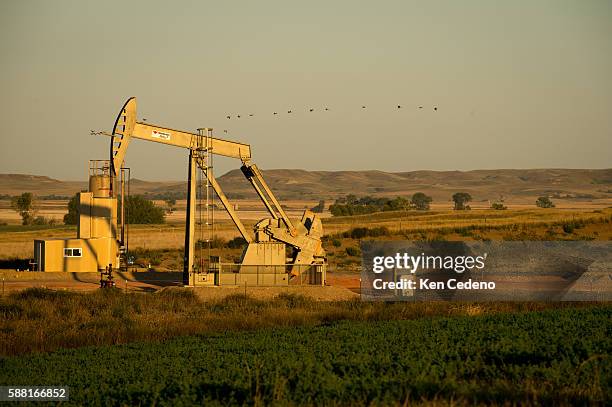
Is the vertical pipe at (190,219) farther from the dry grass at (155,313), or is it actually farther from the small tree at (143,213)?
the small tree at (143,213)

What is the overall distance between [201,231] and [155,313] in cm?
574

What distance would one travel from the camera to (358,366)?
14.5m

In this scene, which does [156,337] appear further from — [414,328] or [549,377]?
[549,377]

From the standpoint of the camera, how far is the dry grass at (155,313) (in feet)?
68.3

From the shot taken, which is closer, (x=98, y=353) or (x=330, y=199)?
(x=98, y=353)

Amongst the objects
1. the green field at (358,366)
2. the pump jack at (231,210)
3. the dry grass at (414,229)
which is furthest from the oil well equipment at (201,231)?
the dry grass at (414,229)

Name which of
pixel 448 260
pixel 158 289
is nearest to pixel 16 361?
pixel 158 289

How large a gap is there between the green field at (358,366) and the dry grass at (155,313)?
1.75 meters

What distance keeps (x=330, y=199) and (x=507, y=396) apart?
186469 mm

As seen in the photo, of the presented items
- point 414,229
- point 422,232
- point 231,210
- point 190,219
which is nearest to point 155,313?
point 190,219

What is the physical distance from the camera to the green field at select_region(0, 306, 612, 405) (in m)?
12.5

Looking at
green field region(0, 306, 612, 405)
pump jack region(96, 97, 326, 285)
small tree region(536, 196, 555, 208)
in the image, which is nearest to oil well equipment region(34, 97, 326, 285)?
pump jack region(96, 97, 326, 285)

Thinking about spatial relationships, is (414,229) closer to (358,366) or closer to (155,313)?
(155,313)

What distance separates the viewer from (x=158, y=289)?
2991 cm
